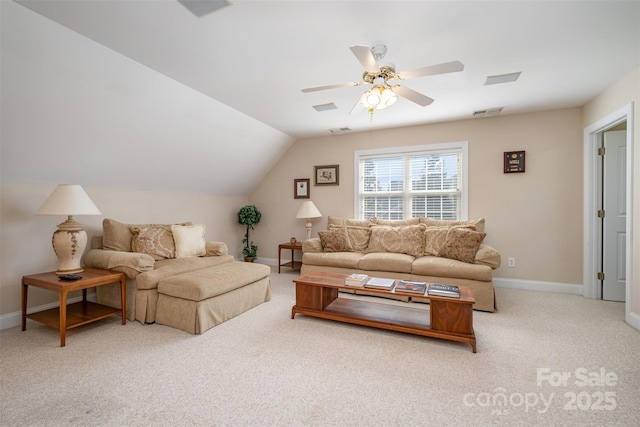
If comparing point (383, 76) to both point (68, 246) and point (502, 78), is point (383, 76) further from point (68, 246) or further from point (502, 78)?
point (68, 246)

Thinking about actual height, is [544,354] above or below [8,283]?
below

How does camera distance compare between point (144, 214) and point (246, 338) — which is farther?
point (144, 214)

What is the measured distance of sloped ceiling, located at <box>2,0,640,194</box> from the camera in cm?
199

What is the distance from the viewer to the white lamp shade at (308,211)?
4.99 meters

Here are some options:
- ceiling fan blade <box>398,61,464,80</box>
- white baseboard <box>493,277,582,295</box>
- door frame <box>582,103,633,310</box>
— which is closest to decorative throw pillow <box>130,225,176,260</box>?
ceiling fan blade <box>398,61,464,80</box>

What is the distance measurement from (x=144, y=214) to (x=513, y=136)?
211 inches

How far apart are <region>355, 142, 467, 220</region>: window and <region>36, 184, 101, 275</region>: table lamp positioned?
3785 mm

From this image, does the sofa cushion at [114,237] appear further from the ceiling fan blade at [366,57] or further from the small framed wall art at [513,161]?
the small framed wall art at [513,161]

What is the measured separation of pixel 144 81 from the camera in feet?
9.30

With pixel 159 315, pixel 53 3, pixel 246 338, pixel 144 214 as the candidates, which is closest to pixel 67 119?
pixel 53 3

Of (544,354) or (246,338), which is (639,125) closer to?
(544,354)

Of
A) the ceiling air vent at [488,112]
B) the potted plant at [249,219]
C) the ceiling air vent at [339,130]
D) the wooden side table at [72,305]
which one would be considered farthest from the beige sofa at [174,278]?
the ceiling air vent at [488,112]

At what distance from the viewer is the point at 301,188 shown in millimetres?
5582

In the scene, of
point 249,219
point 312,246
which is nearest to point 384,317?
point 312,246
